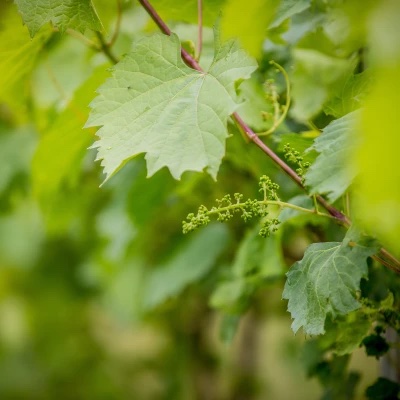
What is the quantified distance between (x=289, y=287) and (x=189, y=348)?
1489 mm

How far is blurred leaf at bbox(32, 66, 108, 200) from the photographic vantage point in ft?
3.53

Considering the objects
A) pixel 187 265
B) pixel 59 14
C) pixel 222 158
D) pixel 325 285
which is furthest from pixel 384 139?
pixel 187 265

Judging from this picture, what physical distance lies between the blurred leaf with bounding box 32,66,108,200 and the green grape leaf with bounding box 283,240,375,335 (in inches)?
23.0

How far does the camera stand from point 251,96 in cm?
90

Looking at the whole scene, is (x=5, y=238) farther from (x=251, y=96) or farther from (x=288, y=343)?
(x=251, y=96)

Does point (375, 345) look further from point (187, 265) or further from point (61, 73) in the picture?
point (61, 73)

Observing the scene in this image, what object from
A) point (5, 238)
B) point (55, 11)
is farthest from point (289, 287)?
point (5, 238)

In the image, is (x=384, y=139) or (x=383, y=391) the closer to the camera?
(x=384, y=139)

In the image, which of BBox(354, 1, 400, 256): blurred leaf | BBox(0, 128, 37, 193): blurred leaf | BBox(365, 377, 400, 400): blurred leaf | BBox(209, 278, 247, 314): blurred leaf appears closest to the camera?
BBox(354, 1, 400, 256): blurred leaf

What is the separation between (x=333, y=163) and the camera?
573 millimetres

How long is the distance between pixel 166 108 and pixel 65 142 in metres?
0.50

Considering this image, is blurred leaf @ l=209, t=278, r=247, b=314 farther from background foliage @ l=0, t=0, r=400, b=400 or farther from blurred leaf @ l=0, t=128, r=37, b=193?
blurred leaf @ l=0, t=128, r=37, b=193

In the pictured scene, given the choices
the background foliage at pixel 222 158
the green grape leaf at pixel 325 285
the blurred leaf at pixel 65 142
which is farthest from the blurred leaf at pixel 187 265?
the green grape leaf at pixel 325 285

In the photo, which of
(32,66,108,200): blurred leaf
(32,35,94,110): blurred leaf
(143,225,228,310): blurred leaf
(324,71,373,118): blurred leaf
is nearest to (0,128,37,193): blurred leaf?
(32,35,94,110): blurred leaf
